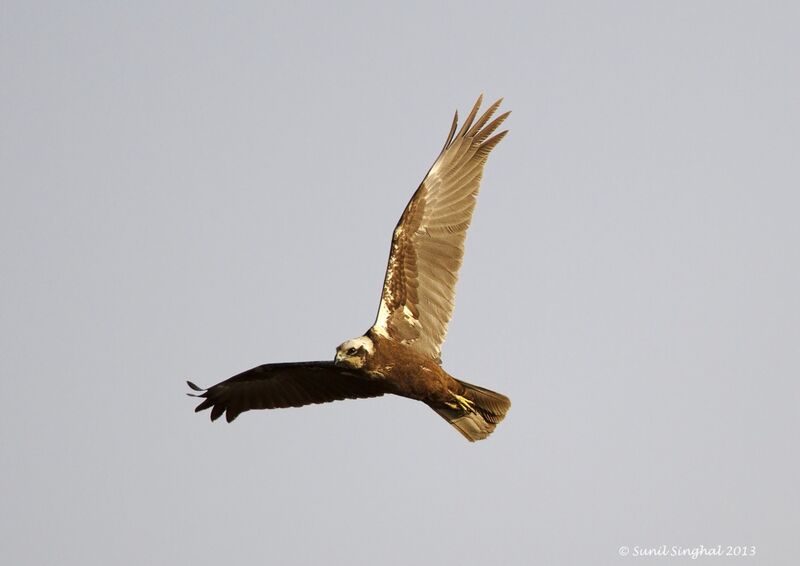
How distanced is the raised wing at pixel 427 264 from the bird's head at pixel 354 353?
1.66 feet

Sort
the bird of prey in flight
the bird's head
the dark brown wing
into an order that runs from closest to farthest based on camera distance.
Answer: the bird's head, the bird of prey in flight, the dark brown wing

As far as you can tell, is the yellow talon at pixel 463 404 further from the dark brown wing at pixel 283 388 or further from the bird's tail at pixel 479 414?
the dark brown wing at pixel 283 388

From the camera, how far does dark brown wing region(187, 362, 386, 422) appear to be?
12078mm

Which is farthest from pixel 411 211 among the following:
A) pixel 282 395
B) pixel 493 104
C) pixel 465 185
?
pixel 282 395

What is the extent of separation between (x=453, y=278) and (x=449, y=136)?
5.81 feet

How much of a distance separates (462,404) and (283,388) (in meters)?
2.28

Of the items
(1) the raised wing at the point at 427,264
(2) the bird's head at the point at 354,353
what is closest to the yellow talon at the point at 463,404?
(1) the raised wing at the point at 427,264

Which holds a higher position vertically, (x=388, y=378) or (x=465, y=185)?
(x=465, y=185)

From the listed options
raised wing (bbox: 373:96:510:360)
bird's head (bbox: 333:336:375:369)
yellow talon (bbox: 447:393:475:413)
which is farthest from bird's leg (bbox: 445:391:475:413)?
bird's head (bbox: 333:336:375:369)

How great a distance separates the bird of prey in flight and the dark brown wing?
14 mm

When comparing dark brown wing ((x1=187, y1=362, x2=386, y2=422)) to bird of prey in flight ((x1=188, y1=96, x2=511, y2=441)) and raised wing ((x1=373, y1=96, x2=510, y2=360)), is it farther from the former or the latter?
raised wing ((x1=373, y1=96, x2=510, y2=360))

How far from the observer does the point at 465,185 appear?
12.4m

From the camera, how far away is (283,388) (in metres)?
12.8

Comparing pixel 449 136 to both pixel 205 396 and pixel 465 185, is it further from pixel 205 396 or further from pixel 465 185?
pixel 205 396
